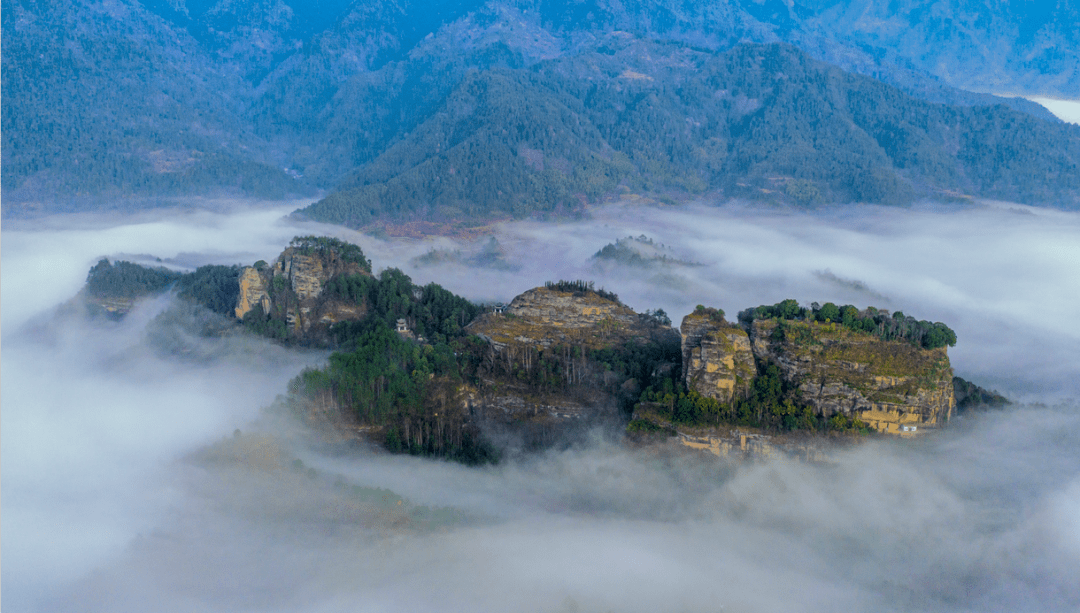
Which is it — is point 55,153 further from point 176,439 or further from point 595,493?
point 595,493

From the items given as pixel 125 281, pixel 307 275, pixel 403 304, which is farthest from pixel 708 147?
pixel 125 281

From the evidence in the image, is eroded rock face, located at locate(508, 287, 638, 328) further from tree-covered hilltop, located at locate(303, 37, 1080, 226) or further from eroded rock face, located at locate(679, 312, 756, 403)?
tree-covered hilltop, located at locate(303, 37, 1080, 226)

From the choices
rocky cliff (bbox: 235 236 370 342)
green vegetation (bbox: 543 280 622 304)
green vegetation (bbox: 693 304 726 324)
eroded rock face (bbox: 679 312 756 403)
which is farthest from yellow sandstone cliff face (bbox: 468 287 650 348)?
rocky cliff (bbox: 235 236 370 342)

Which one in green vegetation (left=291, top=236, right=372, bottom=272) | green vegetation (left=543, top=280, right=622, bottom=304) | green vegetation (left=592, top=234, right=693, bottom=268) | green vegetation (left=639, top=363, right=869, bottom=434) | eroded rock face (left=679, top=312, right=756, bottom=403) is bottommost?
green vegetation (left=639, top=363, right=869, bottom=434)

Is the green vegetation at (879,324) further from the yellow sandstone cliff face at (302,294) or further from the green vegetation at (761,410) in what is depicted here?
the yellow sandstone cliff face at (302,294)

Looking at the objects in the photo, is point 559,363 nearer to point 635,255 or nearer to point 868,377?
point 868,377

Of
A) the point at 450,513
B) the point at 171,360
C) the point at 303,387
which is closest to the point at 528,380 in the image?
the point at 450,513
